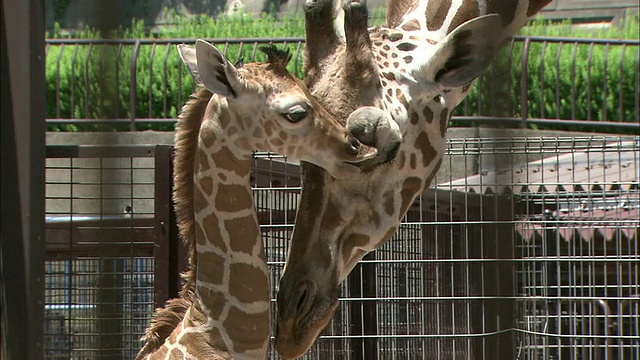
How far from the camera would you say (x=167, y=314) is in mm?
2490

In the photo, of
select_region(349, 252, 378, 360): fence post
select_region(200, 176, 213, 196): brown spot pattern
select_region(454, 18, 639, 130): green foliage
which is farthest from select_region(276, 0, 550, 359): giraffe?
select_region(454, 18, 639, 130): green foliage

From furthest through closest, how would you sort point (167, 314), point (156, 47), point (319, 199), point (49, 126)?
point (156, 47), point (49, 126), point (167, 314), point (319, 199)

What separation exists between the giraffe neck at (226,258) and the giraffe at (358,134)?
0.31 ft

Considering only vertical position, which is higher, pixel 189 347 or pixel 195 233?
pixel 195 233

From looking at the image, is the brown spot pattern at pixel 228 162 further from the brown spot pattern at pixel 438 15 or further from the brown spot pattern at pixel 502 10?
the brown spot pattern at pixel 502 10

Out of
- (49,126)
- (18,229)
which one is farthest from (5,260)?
(49,126)

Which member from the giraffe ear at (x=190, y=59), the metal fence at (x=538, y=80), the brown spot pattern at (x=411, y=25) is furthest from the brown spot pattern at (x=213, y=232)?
the metal fence at (x=538, y=80)

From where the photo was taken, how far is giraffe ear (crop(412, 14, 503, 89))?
2.22 metres

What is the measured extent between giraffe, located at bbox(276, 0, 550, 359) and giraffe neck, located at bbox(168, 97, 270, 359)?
0.09 metres

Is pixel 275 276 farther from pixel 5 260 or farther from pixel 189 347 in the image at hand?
pixel 5 260

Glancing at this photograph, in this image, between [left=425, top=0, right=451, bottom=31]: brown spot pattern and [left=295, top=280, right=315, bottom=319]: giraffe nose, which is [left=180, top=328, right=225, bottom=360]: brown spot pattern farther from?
[left=425, top=0, right=451, bottom=31]: brown spot pattern

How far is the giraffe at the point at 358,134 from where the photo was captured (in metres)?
2.26

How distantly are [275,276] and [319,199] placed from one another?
49.3 inches

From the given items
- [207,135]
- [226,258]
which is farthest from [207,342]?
[207,135]
